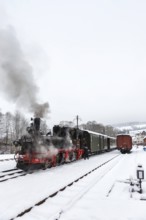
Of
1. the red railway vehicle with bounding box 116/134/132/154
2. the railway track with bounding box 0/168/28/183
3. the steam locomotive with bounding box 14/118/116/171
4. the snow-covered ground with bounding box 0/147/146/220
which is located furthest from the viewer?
the red railway vehicle with bounding box 116/134/132/154

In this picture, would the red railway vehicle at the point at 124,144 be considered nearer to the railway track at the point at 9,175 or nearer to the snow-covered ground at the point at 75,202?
the railway track at the point at 9,175

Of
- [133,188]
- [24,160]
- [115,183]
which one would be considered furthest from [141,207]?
[24,160]

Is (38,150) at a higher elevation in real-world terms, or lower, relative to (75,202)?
higher

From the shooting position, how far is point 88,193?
8.96 metres

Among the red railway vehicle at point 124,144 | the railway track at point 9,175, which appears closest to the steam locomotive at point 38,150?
the railway track at point 9,175

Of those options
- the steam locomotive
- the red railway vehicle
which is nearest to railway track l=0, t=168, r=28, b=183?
the steam locomotive

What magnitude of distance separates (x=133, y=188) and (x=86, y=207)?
283cm

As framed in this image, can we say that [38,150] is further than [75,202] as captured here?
Yes

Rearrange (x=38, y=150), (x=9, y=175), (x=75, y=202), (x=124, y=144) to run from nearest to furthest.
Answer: (x=75, y=202), (x=9, y=175), (x=38, y=150), (x=124, y=144)

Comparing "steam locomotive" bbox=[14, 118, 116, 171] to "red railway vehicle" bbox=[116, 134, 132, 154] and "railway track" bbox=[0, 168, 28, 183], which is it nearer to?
"railway track" bbox=[0, 168, 28, 183]

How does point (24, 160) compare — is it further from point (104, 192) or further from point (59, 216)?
point (59, 216)

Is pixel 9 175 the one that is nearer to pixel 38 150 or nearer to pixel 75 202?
pixel 38 150

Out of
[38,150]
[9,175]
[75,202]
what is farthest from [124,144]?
[75,202]

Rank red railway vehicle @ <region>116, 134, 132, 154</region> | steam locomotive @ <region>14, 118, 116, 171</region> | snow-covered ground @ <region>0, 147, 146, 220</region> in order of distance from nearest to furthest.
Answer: snow-covered ground @ <region>0, 147, 146, 220</region>
steam locomotive @ <region>14, 118, 116, 171</region>
red railway vehicle @ <region>116, 134, 132, 154</region>
